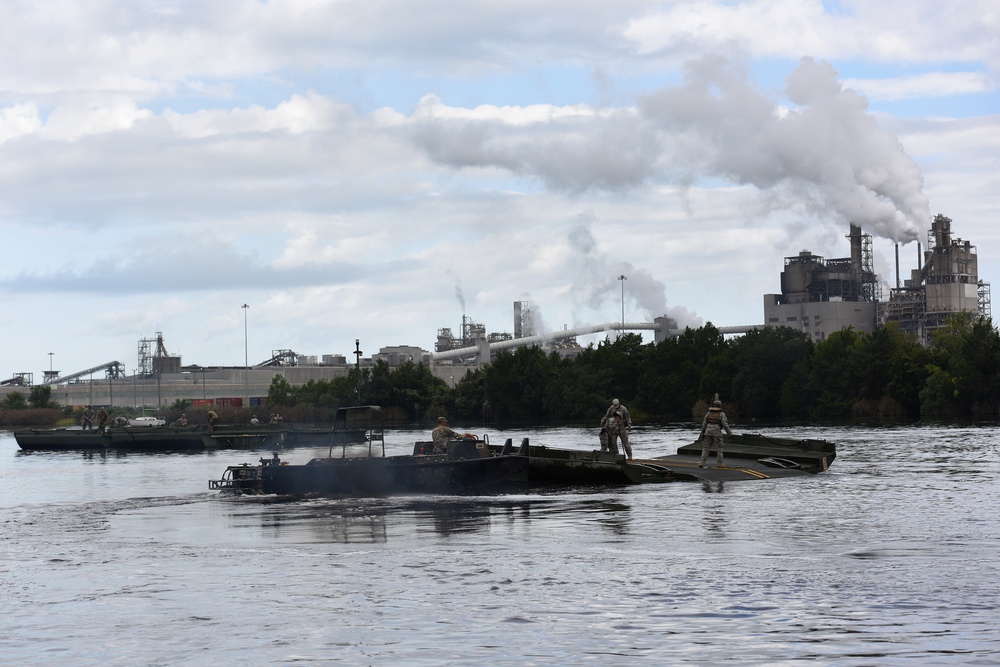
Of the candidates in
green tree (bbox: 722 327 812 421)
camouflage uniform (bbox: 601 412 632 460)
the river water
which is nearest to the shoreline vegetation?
green tree (bbox: 722 327 812 421)

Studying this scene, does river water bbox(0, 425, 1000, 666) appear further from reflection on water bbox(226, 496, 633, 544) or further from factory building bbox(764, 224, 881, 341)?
factory building bbox(764, 224, 881, 341)

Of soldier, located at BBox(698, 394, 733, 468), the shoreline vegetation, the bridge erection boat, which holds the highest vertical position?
the shoreline vegetation

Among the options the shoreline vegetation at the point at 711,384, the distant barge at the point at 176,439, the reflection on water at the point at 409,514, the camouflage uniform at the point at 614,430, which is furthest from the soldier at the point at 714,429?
the shoreline vegetation at the point at 711,384

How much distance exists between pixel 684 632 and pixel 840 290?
181382 mm

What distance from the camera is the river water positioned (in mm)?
16391

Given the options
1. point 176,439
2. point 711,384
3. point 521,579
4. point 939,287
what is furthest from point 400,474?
point 939,287

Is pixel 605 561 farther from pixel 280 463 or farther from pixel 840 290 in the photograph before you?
pixel 840 290

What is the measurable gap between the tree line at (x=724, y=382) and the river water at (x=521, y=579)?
79435 mm

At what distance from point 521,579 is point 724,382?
12949 centimetres

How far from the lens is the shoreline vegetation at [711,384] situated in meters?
124

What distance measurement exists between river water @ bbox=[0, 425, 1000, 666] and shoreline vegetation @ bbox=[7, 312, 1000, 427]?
276 ft

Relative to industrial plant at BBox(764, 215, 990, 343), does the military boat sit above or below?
below

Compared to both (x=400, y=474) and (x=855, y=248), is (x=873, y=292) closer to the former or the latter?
(x=855, y=248)

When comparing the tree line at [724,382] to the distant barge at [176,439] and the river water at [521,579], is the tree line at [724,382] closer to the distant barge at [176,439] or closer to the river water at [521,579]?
the distant barge at [176,439]
